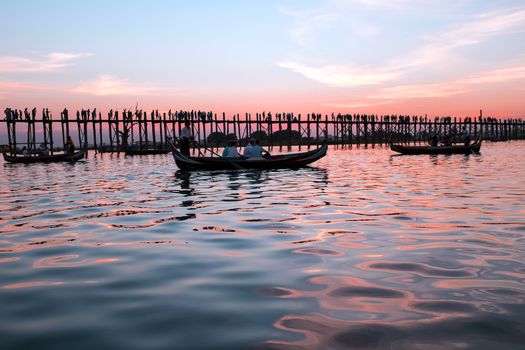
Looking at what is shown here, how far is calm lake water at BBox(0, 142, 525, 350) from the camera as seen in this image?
308cm

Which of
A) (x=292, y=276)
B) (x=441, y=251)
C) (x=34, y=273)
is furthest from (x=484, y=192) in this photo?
(x=34, y=273)

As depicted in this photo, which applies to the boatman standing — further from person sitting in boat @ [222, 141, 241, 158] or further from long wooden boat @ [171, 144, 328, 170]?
person sitting in boat @ [222, 141, 241, 158]

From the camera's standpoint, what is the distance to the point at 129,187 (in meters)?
14.5

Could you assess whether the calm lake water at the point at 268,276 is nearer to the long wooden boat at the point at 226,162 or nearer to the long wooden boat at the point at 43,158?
the long wooden boat at the point at 226,162

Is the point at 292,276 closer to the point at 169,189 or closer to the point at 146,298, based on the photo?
the point at 146,298

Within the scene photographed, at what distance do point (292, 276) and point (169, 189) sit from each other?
9.67 meters

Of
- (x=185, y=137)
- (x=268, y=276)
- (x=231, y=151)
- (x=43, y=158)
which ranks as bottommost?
(x=268, y=276)

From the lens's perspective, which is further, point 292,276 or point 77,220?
point 77,220

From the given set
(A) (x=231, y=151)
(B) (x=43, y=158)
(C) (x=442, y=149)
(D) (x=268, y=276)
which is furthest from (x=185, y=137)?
(C) (x=442, y=149)

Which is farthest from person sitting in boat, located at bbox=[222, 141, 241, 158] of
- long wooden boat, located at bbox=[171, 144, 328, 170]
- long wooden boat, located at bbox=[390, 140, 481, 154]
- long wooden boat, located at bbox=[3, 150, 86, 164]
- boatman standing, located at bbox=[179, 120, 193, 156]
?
long wooden boat, located at bbox=[390, 140, 481, 154]

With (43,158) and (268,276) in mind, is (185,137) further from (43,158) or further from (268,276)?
(268,276)

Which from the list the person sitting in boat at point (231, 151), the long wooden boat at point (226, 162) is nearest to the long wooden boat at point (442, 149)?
the long wooden boat at point (226, 162)

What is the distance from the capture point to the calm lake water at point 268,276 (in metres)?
3.08

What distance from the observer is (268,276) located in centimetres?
450
